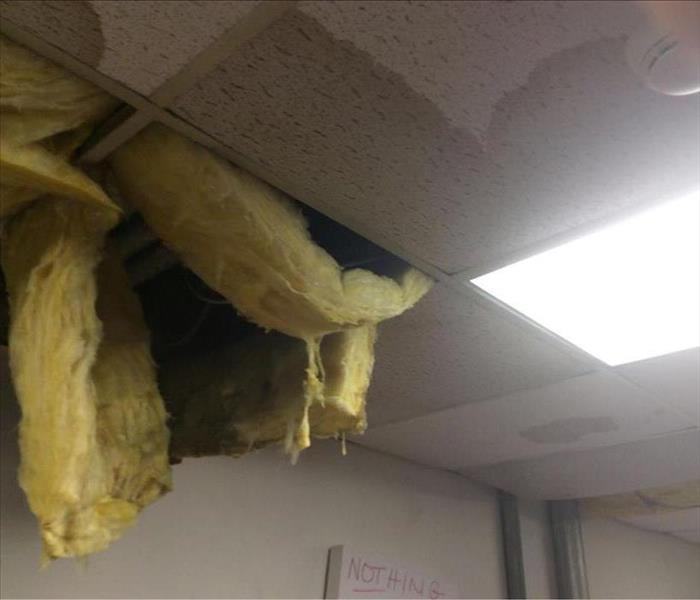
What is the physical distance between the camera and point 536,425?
5.41 feet

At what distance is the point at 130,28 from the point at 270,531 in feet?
4.07

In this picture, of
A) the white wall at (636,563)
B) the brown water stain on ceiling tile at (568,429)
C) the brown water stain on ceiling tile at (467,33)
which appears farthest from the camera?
the white wall at (636,563)

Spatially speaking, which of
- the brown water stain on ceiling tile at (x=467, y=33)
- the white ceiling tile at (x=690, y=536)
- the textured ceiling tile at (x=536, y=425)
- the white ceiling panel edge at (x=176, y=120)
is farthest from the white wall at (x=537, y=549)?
the brown water stain on ceiling tile at (x=467, y=33)

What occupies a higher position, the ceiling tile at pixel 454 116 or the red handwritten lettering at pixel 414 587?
the ceiling tile at pixel 454 116

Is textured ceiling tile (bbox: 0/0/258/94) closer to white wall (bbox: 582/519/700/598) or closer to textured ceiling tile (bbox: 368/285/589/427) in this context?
textured ceiling tile (bbox: 368/285/589/427)

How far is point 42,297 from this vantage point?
0.70 metres

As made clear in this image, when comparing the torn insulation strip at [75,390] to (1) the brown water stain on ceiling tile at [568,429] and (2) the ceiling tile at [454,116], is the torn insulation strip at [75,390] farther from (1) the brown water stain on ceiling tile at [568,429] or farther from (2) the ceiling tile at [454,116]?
(1) the brown water stain on ceiling tile at [568,429]

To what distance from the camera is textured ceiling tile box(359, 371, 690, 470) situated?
1.45 metres

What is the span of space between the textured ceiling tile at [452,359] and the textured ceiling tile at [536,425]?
0.07 metres

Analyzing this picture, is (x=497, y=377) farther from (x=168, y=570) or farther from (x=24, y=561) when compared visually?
(x=24, y=561)

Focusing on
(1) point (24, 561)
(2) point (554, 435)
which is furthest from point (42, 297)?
(2) point (554, 435)

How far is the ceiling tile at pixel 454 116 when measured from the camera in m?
0.59

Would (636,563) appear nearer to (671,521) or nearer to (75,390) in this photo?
(671,521)

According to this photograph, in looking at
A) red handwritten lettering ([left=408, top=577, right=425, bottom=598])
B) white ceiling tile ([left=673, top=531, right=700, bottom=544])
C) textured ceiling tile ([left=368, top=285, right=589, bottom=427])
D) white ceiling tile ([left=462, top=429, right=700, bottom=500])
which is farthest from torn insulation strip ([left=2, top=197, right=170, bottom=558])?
white ceiling tile ([left=673, top=531, right=700, bottom=544])
